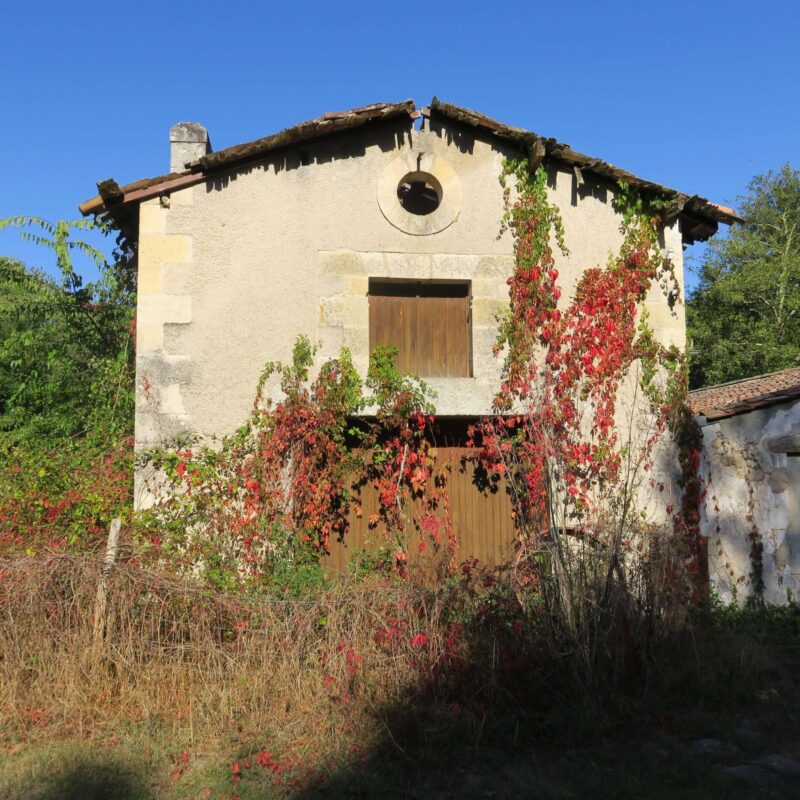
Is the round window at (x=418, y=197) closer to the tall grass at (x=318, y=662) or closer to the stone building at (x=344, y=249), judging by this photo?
the stone building at (x=344, y=249)

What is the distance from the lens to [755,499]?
7.61m

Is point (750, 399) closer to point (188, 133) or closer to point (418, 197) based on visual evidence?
point (418, 197)

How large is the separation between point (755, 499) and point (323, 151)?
18.2 ft

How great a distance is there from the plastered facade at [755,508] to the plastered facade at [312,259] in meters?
1.21

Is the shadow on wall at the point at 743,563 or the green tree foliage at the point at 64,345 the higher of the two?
the green tree foliage at the point at 64,345

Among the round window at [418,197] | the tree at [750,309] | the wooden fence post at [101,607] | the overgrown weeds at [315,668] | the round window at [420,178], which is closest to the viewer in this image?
the overgrown weeds at [315,668]

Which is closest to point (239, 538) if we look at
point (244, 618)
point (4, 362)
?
point (244, 618)

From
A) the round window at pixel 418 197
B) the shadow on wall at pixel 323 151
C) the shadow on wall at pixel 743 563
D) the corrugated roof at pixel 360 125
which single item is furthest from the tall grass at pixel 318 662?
the round window at pixel 418 197

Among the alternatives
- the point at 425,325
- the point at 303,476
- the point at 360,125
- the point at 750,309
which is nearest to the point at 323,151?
the point at 360,125

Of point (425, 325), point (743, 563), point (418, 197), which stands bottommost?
point (743, 563)

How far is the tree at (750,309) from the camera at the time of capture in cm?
1908

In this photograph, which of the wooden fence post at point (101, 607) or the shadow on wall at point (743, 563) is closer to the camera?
the wooden fence post at point (101, 607)

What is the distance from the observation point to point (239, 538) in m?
6.99

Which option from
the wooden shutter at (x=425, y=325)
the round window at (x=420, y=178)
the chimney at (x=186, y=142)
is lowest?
the wooden shutter at (x=425, y=325)
